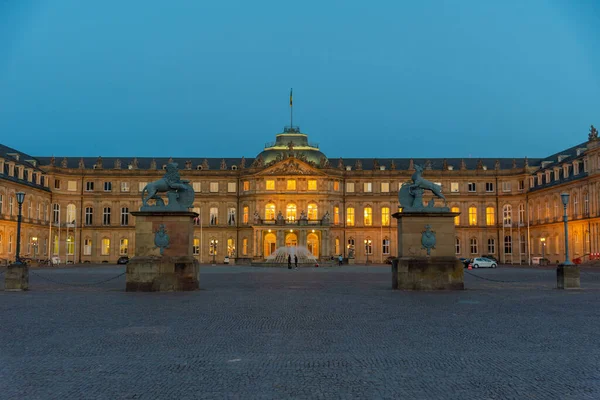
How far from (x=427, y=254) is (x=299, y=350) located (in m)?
16.2

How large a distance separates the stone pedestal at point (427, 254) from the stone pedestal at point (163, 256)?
931cm

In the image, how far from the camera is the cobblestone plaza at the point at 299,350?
9086 mm

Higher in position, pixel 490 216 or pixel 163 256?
pixel 490 216

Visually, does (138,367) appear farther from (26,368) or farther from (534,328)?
(534,328)

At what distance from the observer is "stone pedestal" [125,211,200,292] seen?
26.6 meters

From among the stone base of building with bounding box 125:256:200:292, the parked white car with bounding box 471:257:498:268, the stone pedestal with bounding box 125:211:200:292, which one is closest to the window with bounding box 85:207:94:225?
the parked white car with bounding box 471:257:498:268

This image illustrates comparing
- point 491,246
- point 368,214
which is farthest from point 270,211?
point 491,246

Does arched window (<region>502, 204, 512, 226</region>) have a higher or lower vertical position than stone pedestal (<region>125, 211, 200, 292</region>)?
higher

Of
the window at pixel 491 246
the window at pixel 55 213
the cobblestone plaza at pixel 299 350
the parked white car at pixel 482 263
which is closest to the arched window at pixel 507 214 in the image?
the window at pixel 491 246

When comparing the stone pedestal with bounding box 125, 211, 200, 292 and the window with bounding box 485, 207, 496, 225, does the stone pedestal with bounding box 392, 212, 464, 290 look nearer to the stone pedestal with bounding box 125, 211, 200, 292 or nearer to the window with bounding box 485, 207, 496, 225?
the stone pedestal with bounding box 125, 211, 200, 292

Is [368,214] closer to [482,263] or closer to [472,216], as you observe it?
[472,216]

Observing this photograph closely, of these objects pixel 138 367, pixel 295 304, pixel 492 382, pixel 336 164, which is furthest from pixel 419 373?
pixel 336 164

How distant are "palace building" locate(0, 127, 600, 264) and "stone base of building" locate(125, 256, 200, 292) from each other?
65.8m

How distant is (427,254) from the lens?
2728 cm
